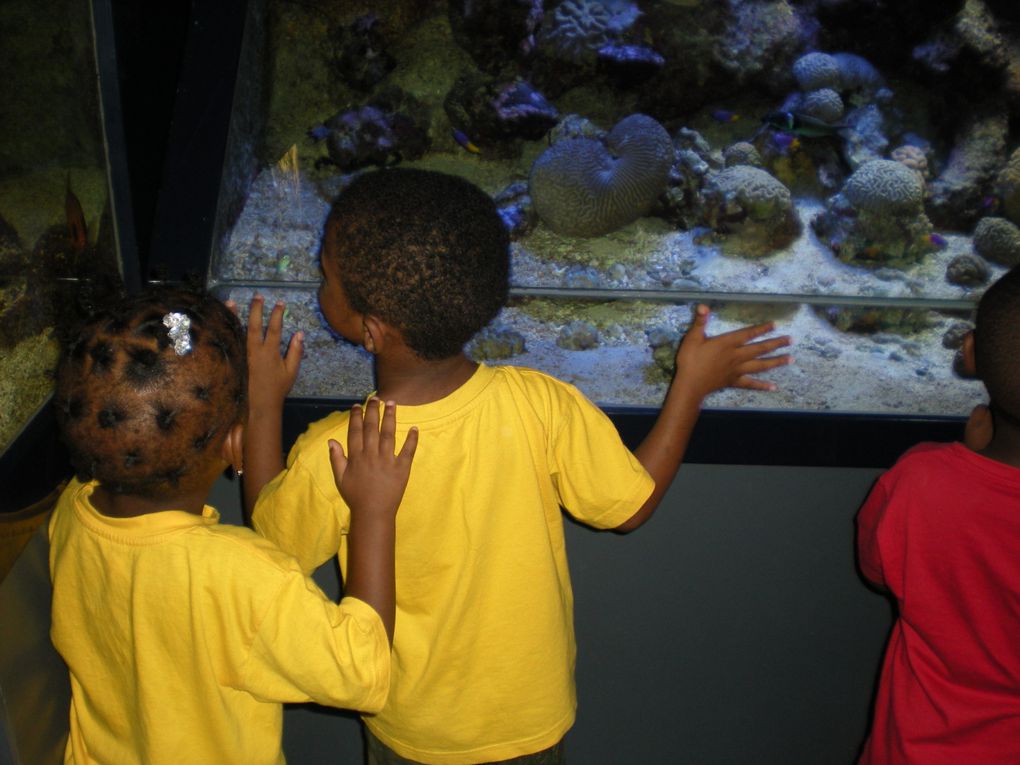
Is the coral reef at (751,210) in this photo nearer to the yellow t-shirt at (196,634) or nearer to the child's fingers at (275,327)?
the child's fingers at (275,327)

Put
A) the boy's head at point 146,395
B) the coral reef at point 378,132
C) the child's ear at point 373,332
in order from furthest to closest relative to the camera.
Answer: the coral reef at point 378,132
the child's ear at point 373,332
the boy's head at point 146,395

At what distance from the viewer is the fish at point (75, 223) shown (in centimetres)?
145

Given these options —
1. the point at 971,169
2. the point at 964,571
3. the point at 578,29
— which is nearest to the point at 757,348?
the point at 964,571

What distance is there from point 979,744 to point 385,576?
45.9 inches

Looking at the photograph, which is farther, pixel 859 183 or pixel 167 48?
pixel 859 183

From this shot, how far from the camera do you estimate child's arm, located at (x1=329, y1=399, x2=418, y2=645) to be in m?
1.12

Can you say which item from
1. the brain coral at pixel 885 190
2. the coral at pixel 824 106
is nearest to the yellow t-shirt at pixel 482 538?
the brain coral at pixel 885 190

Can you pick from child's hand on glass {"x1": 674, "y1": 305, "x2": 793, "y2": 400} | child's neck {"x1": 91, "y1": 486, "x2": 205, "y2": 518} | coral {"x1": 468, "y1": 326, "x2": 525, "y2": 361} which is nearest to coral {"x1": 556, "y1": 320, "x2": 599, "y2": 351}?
coral {"x1": 468, "y1": 326, "x2": 525, "y2": 361}

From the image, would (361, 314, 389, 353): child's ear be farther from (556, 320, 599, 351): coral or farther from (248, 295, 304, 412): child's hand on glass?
(556, 320, 599, 351): coral

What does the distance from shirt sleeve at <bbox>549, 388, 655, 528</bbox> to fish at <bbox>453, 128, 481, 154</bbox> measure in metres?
1.37

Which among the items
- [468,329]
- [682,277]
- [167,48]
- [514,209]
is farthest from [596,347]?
[167,48]

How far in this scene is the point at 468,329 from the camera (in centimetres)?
121

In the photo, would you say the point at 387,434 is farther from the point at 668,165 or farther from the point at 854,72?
the point at 854,72

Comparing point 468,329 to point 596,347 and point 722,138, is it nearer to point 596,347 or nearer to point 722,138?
point 596,347
